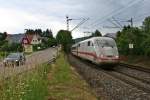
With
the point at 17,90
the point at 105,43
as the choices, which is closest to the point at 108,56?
the point at 105,43

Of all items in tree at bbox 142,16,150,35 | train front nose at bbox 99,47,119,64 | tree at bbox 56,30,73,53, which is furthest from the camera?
tree at bbox 56,30,73,53

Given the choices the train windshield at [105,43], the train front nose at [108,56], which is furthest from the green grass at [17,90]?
the train windshield at [105,43]

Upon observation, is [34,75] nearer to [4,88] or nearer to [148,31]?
[4,88]

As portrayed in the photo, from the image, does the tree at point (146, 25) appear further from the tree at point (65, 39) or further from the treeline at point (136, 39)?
the tree at point (65, 39)

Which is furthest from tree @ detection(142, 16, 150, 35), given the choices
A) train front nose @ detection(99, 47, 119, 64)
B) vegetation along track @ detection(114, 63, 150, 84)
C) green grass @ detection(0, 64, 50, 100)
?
green grass @ detection(0, 64, 50, 100)

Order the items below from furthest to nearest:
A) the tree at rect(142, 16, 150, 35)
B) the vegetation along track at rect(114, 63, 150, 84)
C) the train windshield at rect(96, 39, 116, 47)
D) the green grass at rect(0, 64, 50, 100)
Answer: the tree at rect(142, 16, 150, 35) < the train windshield at rect(96, 39, 116, 47) < the vegetation along track at rect(114, 63, 150, 84) < the green grass at rect(0, 64, 50, 100)

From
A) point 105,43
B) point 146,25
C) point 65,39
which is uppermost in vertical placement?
point 146,25

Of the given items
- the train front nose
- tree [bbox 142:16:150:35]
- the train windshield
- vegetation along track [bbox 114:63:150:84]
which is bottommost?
vegetation along track [bbox 114:63:150:84]

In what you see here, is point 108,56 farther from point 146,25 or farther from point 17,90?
point 17,90

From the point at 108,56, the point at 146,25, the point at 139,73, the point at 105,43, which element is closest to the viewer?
the point at 139,73

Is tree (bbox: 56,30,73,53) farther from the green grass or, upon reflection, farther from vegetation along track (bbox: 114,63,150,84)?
the green grass

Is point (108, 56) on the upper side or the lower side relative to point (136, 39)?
lower

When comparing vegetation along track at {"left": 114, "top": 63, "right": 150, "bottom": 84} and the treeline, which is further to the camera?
the treeline

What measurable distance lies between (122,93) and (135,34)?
129 ft
